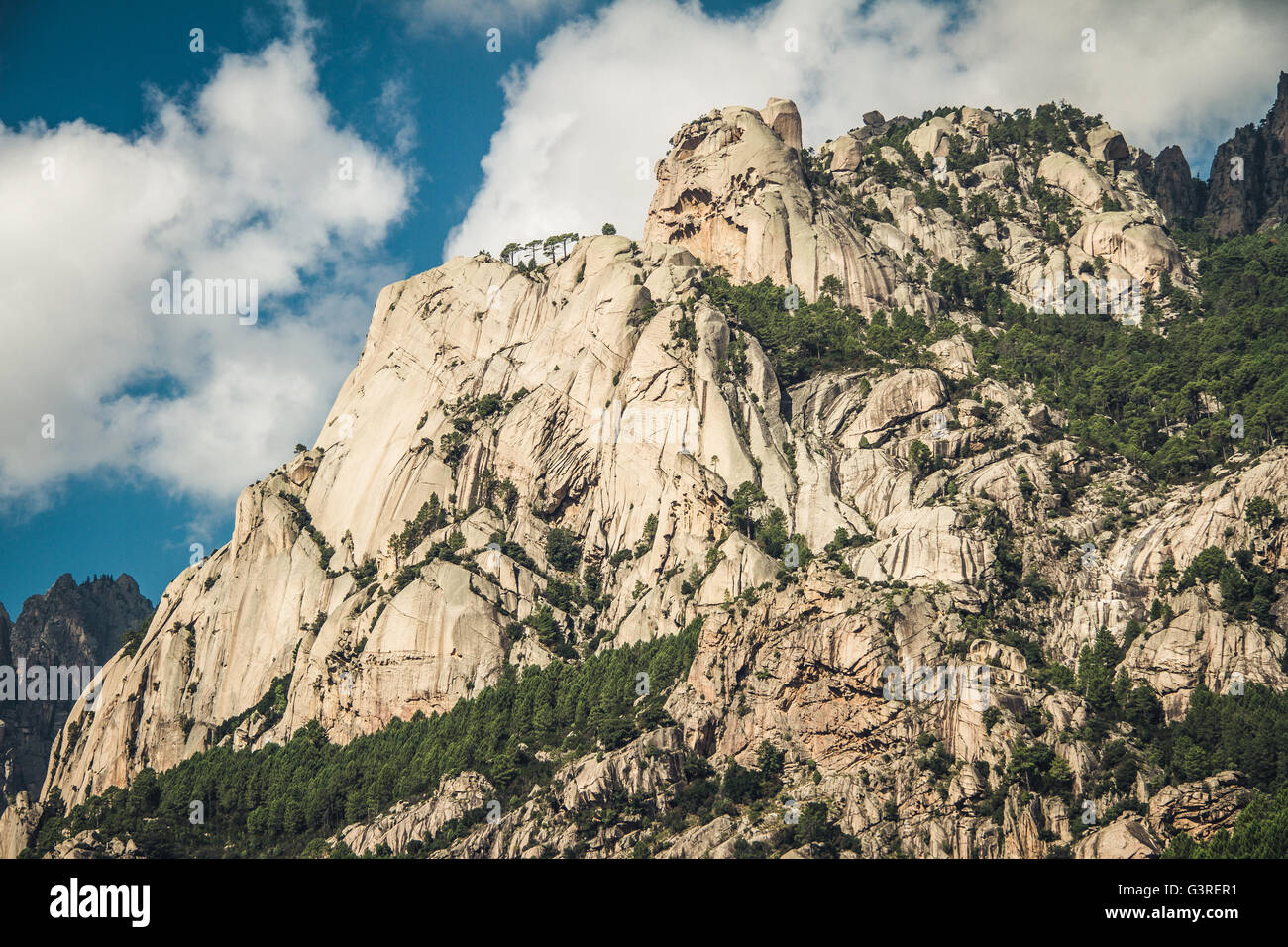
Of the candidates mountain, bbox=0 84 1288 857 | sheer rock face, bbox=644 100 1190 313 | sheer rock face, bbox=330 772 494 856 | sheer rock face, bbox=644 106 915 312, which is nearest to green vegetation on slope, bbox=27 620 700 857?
mountain, bbox=0 84 1288 857

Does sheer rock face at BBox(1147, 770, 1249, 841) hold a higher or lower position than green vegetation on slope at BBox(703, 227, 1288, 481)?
lower

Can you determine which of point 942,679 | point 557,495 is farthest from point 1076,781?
point 557,495

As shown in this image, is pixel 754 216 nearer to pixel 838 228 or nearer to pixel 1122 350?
pixel 838 228

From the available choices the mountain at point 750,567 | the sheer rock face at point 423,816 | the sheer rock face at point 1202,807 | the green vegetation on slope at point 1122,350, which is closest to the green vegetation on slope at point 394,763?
the mountain at point 750,567

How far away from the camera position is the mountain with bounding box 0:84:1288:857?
10631cm

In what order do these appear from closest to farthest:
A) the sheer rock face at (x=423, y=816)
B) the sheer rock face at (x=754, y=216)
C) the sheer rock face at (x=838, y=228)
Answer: the sheer rock face at (x=423, y=816), the sheer rock face at (x=754, y=216), the sheer rock face at (x=838, y=228)

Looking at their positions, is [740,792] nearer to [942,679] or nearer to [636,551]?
[942,679]

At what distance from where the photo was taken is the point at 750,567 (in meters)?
125

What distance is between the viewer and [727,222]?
593ft

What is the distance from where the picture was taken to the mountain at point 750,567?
10631cm

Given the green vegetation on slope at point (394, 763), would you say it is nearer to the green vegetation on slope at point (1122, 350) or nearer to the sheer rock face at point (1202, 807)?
the sheer rock face at point (1202, 807)

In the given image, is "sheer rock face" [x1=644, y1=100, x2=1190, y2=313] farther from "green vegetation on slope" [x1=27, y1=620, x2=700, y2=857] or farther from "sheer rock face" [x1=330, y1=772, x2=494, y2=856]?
"sheer rock face" [x1=330, y1=772, x2=494, y2=856]

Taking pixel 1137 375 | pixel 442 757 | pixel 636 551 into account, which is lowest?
pixel 442 757
